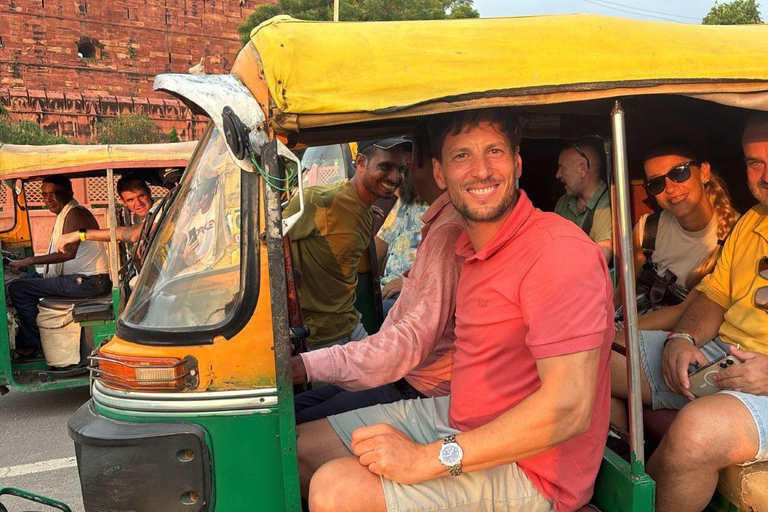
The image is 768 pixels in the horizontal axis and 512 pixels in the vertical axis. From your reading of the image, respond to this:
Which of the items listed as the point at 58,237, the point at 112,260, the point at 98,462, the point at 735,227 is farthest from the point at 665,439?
the point at 58,237

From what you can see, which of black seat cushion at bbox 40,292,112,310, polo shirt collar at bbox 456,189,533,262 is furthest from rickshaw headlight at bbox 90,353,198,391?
black seat cushion at bbox 40,292,112,310

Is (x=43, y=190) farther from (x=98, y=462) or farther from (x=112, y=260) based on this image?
(x=98, y=462)

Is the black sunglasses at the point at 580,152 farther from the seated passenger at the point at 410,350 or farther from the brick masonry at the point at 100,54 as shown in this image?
the brick masonry at the point at 100,54

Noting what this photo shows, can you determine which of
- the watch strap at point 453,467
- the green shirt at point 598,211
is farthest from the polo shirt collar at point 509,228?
the green shirt at point 598,211

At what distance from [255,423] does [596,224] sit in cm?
239

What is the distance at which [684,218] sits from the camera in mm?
2859

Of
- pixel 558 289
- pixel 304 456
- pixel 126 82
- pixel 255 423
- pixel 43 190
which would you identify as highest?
pixel 126 82

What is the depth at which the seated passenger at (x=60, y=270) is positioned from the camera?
18.9 feet

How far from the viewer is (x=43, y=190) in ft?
20.3

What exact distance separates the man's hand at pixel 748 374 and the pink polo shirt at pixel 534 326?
49 centimetres

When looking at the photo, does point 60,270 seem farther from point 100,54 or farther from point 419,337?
point 100,54

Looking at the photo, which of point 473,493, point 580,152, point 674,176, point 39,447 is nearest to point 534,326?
point 473,493

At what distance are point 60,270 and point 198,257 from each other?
15.3 feet

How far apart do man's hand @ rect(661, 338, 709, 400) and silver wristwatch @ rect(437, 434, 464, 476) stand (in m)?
1.03
